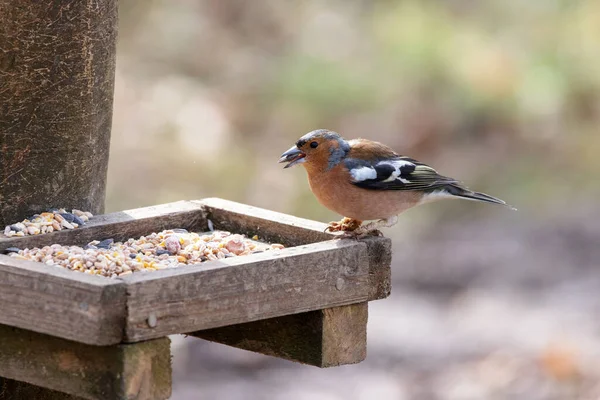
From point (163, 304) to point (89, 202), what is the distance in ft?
3.91

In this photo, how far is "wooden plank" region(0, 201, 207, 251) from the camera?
4070 millimetres

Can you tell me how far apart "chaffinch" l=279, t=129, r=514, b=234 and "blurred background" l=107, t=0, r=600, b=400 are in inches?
96.8

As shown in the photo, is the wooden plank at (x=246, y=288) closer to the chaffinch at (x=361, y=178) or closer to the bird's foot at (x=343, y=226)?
the bird's foot at (x=343, y=226)

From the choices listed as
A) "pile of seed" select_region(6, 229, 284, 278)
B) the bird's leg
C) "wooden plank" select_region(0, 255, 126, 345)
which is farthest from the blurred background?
"wooden plank" select_region(0, 255, 126, 345)

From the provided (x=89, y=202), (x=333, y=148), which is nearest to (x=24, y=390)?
(x=89, y=202)

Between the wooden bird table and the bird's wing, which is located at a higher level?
the bird's wing

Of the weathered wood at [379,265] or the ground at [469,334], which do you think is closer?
the weathered wood at [379,265]

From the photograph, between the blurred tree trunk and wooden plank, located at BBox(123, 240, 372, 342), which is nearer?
wooden plank, located at BBox(123, 240, 372, 342)

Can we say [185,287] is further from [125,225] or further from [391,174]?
[391,174]

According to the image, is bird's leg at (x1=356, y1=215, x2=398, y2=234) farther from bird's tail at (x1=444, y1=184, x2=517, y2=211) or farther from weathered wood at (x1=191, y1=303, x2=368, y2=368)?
bird's tail at (x1=444, y1=184, x2=517, y2=211)

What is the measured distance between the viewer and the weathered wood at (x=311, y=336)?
3.97 metres

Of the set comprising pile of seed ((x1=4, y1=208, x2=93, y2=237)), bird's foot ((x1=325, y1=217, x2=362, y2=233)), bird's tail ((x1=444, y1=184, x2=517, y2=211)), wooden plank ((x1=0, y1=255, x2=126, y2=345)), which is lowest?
wooden plank ((x1=0, y1=255, x2=126, y2=345))

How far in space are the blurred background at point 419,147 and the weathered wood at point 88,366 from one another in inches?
137

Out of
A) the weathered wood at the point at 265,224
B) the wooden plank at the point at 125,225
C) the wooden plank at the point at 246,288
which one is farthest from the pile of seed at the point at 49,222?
the wooden plank at the point at 246,288
